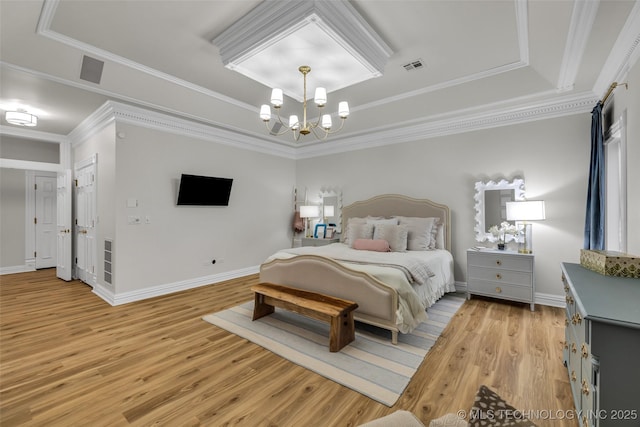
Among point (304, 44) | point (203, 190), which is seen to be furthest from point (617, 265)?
point (203, 190)

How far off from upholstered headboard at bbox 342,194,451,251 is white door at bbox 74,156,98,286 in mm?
4290

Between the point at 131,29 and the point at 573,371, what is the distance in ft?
14.2

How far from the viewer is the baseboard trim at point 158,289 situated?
3900 mm

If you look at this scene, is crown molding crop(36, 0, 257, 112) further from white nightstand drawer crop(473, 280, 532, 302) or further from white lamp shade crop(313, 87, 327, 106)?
white nightstand drawer crop(473, 280, 532, 302)

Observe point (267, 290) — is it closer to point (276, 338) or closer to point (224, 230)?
point (276, 338)

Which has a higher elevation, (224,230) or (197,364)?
(224,230)

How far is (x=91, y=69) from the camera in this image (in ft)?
10.1

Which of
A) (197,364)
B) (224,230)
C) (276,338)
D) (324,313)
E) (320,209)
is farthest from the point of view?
(320,209)

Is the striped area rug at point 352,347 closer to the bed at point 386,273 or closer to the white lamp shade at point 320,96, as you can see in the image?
the bed at point 386,273

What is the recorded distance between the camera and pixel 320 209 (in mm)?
6020

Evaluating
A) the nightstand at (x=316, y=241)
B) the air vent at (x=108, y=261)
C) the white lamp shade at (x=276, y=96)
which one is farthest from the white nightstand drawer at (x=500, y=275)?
the air vent at (x=108, y=261)

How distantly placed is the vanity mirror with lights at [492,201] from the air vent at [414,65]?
210 centimetres

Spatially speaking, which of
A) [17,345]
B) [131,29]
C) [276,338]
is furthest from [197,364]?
[131,29]

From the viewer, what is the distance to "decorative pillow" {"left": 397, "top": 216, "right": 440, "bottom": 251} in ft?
13.7
